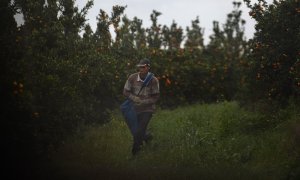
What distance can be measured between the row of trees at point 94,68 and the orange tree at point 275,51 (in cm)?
3

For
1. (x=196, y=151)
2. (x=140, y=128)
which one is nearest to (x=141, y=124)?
(x=140, y=128)

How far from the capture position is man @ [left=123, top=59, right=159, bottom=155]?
12.4 metres

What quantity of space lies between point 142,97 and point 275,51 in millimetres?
4222

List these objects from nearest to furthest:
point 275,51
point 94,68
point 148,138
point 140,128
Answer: point 140,128, point 148,138, point 275,51, point 94,68

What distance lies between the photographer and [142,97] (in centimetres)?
1250

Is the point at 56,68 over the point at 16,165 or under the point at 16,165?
over

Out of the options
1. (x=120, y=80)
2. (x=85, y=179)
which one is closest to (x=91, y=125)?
(x=120, y=80)

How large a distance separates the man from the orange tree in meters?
3.67

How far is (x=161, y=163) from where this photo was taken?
11.8 m

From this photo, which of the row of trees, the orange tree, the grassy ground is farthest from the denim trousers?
the orange tree

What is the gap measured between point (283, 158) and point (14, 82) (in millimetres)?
5757

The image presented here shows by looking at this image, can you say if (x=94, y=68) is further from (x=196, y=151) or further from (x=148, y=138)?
(x=196, y=151)

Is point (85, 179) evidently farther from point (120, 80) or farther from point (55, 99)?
point (120, 80)

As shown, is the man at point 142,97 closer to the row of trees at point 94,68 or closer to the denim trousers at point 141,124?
the denim trousers at point 141,124
